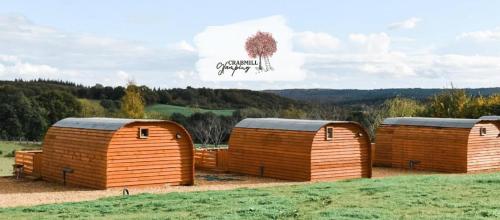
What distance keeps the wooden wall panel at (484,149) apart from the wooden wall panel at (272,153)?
976 centimetres

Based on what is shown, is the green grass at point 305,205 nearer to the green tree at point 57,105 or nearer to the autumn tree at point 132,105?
the autumn tree at point 132,105

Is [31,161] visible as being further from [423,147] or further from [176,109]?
[176,109]

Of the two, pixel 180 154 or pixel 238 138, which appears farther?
pixel 238 138

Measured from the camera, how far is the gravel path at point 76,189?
20.2m

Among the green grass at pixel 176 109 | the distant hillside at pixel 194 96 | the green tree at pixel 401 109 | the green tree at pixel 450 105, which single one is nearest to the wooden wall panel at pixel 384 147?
the green tree at pixel 450 105

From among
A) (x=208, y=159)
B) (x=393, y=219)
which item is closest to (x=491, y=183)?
(x=393, y=219)

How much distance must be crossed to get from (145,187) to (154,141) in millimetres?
1740

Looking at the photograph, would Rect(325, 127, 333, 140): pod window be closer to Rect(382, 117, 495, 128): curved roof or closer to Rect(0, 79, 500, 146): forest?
Rect(382, 117, 495, 128): curved roof

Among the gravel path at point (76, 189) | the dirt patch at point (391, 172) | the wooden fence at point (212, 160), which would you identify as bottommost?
the gravel path at point (76, 189)

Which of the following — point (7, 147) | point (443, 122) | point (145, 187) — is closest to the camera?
point (145, 187)

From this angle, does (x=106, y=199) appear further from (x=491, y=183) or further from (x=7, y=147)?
(x=7, y=147)

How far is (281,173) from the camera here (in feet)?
Answer: 88.2

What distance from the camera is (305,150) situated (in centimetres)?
2581

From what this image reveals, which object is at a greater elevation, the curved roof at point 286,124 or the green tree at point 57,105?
the green tree at point 57,105
